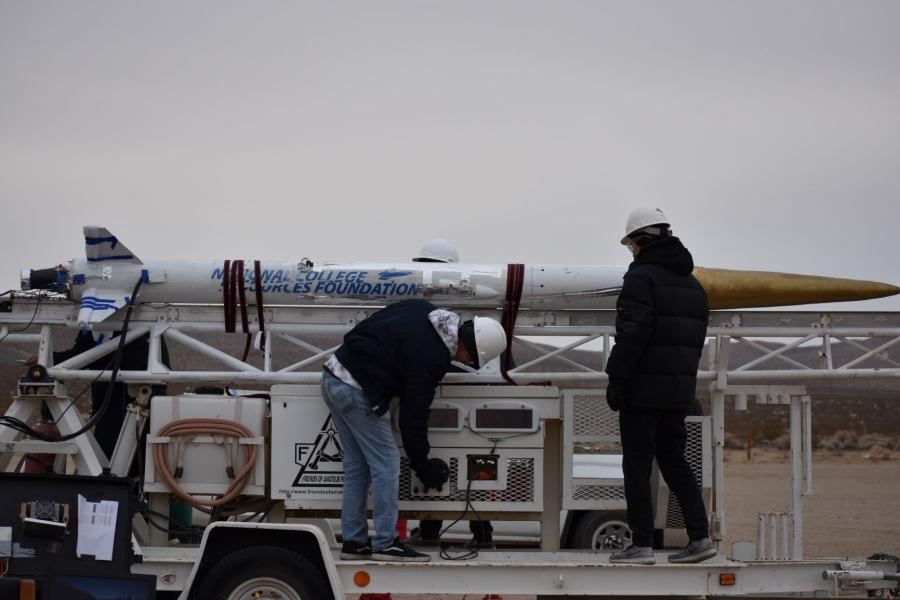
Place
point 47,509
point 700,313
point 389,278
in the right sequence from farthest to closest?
point 389,278 → point 700,313 → point 47,509

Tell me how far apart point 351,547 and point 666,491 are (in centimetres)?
219

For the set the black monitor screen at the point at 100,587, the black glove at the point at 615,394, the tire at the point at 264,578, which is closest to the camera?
the black monitor screen at the point at 100,587

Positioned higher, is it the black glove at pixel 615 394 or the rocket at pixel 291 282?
the rocket at pixel 291 282

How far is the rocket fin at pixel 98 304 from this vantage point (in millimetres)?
8812

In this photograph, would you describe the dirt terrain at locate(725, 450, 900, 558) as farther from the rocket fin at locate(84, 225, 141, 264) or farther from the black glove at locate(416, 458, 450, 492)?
the rocket fin at locate(84, 225, 141, 264)

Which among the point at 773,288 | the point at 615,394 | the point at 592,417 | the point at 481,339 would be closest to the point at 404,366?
the point at 481,339

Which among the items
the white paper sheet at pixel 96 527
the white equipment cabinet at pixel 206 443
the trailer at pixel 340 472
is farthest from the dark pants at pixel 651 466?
the white paper sheet at pixel 96 527

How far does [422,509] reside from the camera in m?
8.14

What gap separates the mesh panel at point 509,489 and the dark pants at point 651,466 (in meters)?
0.71

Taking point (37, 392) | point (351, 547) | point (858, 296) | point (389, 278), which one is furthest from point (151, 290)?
point (858, 296)

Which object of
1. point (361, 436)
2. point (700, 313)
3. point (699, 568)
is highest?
point (700, 313)

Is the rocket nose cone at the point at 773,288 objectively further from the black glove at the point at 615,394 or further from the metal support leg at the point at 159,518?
the metal support leg at the point at 159,518

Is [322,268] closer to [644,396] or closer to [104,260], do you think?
[104,260]

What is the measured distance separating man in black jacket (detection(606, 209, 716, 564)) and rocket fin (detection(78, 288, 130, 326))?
3.66 metres
